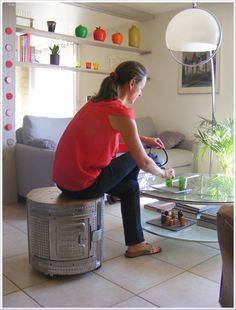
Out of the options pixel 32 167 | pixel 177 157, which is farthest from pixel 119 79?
pixel 177 157

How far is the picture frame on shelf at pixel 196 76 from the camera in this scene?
4195mm

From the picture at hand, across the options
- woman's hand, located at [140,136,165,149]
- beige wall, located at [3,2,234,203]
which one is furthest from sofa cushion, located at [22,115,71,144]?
beige wall, located at [3,2,234,203]

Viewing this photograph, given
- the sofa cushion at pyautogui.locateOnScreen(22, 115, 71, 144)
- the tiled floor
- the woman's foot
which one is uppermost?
the sofa cushion at pyautogui.locateOnScreen(22, 115, 71, 144)

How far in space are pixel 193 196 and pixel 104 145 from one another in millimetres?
713

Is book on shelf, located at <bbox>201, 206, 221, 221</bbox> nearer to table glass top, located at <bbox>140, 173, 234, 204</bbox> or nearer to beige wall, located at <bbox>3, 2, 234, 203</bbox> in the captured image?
table glass top, located at <bbox>140, 173, 234, 204</bbox>

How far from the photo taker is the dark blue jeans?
188 cm

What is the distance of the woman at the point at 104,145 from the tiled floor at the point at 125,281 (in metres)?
0.42

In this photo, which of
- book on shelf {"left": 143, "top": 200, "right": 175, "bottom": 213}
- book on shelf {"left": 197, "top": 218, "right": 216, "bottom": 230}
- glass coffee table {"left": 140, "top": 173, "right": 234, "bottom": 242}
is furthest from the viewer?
book on shelf {"left": 143, "top": 200, "right": 175, "bottom": 213}

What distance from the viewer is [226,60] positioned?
4.04 m

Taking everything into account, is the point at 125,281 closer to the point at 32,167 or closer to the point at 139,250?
the point at 139,250

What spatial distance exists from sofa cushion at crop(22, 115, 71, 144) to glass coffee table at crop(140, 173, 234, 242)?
4.12 ft

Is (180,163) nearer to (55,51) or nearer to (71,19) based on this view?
(55,51)

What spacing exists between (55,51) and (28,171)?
1.36m

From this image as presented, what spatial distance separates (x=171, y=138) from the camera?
4250 mm
